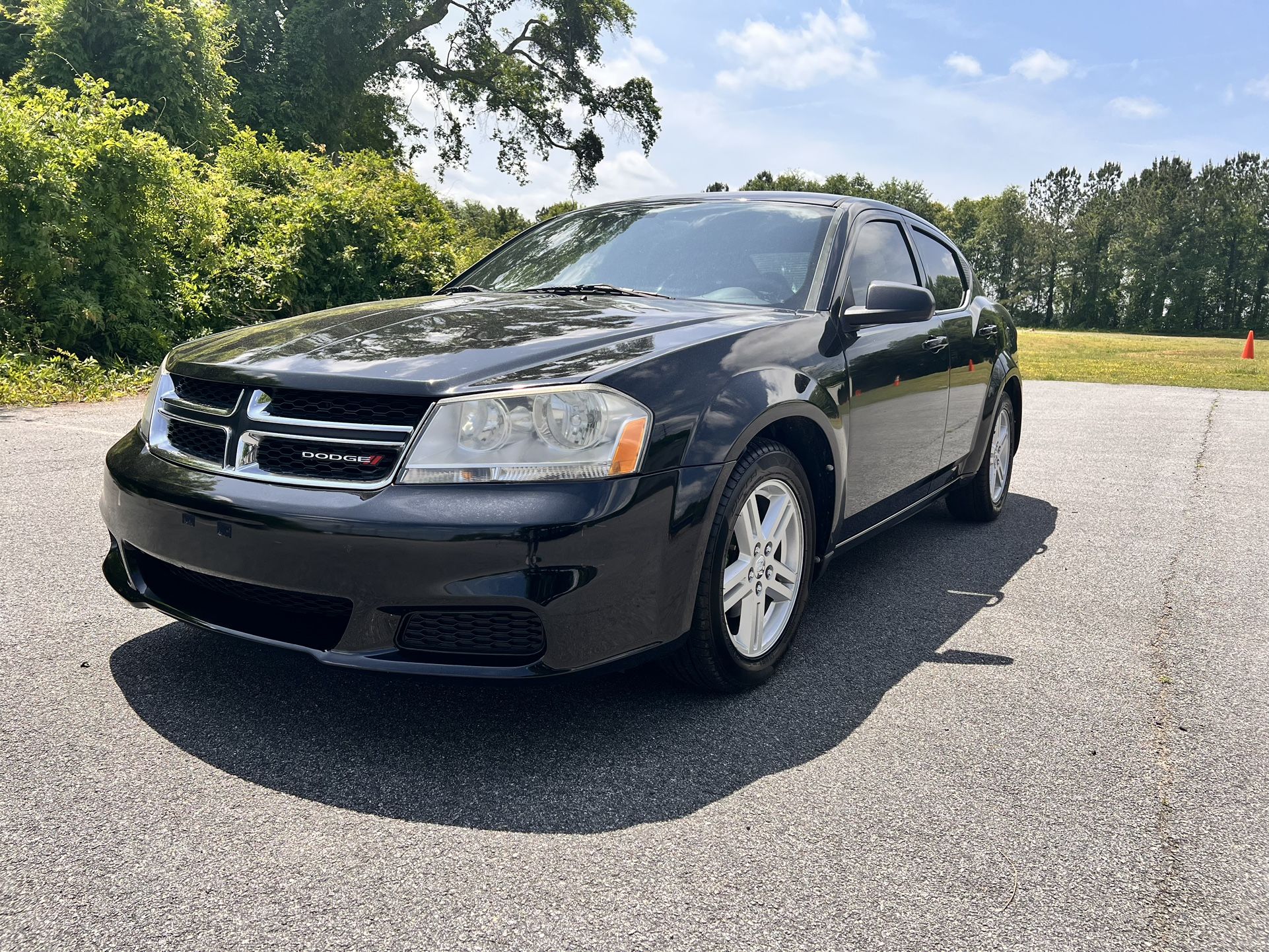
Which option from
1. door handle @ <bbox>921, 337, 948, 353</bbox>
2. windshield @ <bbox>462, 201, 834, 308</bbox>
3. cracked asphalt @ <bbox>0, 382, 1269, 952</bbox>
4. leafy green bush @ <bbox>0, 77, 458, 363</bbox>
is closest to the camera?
cracked asphalt @ <bbox>0, 382, 1269, 952</bbox>

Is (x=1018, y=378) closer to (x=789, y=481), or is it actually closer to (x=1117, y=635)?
(x=1117, y=635)

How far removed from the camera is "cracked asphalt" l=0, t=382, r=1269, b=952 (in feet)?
6.35

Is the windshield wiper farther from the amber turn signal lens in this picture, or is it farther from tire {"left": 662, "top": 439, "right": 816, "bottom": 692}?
the amber turn signal lens

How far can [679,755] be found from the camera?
2.63 metres

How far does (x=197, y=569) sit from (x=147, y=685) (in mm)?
569

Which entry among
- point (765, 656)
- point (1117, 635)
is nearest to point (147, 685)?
point (765, 656)

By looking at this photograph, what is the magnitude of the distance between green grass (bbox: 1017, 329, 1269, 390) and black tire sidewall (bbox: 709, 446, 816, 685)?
28.5 ft

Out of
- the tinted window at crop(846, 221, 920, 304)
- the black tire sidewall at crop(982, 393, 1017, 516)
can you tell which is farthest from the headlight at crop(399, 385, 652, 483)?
the black tire sidewall at crop(982, 393, 1017, 516)

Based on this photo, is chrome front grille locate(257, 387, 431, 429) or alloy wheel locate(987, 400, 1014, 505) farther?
alloy wheel locate(987, 400, 1014, 505)

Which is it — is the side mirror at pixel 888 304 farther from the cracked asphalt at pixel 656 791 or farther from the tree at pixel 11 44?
the tree at pixel 11 44

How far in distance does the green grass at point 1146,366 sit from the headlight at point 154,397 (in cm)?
986

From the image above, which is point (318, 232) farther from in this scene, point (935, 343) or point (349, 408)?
point (349, 408)

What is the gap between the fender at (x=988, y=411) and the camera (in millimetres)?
5094

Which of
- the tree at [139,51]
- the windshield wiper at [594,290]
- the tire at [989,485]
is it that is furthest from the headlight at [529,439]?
the tree at [139,51]
